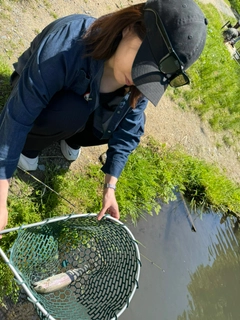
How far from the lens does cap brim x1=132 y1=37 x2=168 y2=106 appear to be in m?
1.52

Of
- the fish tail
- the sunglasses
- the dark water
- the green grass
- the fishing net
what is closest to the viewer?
the sunglasses

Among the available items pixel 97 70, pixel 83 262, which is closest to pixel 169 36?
pixel 97 70

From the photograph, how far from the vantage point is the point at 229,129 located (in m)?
4.80

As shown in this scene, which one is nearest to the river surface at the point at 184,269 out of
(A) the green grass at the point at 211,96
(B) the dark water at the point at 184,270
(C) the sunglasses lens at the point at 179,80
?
(B) the dark water at the point at 184,270

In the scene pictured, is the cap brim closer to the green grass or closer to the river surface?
the river surface

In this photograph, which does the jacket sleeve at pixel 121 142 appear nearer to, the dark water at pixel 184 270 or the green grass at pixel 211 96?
the dark water at pixel 184 270

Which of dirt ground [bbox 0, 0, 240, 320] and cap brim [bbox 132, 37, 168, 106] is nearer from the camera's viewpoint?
cap brim [bbox 132, 37, 168, 106]

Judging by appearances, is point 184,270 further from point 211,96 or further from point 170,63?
point 211,96

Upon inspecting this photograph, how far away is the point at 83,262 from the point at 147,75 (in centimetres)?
137

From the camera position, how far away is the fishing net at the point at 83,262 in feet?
6.53

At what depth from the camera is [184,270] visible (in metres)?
3.04

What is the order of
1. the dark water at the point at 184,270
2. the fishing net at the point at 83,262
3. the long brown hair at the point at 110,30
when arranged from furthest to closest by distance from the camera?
the dark water at the point at 184,270
the fishing net at the point at 83,262
the long brown hair at the point at 110,30

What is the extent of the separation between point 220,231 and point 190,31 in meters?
2.55

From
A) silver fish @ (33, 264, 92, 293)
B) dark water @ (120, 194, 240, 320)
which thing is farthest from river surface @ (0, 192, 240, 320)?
silver fish @ (33, 264, 92, 293)
